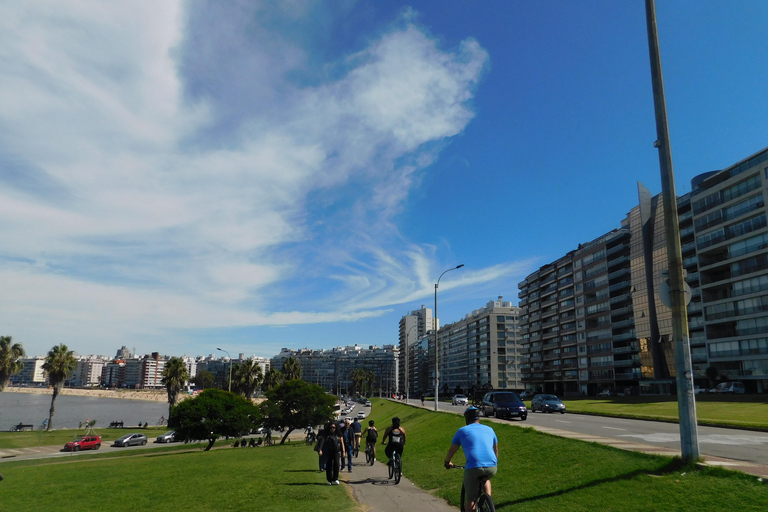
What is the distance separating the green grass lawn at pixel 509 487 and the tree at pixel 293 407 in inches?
1549

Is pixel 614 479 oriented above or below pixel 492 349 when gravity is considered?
below

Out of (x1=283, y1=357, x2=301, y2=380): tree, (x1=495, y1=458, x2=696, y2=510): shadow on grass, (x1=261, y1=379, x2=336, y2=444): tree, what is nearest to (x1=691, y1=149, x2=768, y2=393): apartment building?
(x1=261, y1=379, x2=336, y2=444): tree

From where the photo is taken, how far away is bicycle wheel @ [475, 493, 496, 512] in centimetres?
694

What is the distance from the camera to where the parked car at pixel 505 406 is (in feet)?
98.1

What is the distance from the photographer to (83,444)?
51188 millimetres

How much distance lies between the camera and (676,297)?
10461 millimetres

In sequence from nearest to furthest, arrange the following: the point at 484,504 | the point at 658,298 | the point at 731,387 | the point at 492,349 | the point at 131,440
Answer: the point at 484,504
the point at 131,440
the point at 731,387
the point at 658,298
the point at 492,349

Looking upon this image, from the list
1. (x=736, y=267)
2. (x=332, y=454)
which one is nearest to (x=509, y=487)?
(x=332, y=454)

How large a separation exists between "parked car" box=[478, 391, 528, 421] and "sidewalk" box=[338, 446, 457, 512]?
15024mm

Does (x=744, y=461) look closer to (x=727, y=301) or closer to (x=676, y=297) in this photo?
(x=676, y=297)

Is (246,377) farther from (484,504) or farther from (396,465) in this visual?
(484,504)

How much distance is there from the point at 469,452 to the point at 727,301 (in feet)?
265

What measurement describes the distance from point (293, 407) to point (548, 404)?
1238 inches

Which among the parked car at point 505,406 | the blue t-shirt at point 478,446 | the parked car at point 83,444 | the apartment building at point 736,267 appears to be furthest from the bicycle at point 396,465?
the apartment building at point 736,267
